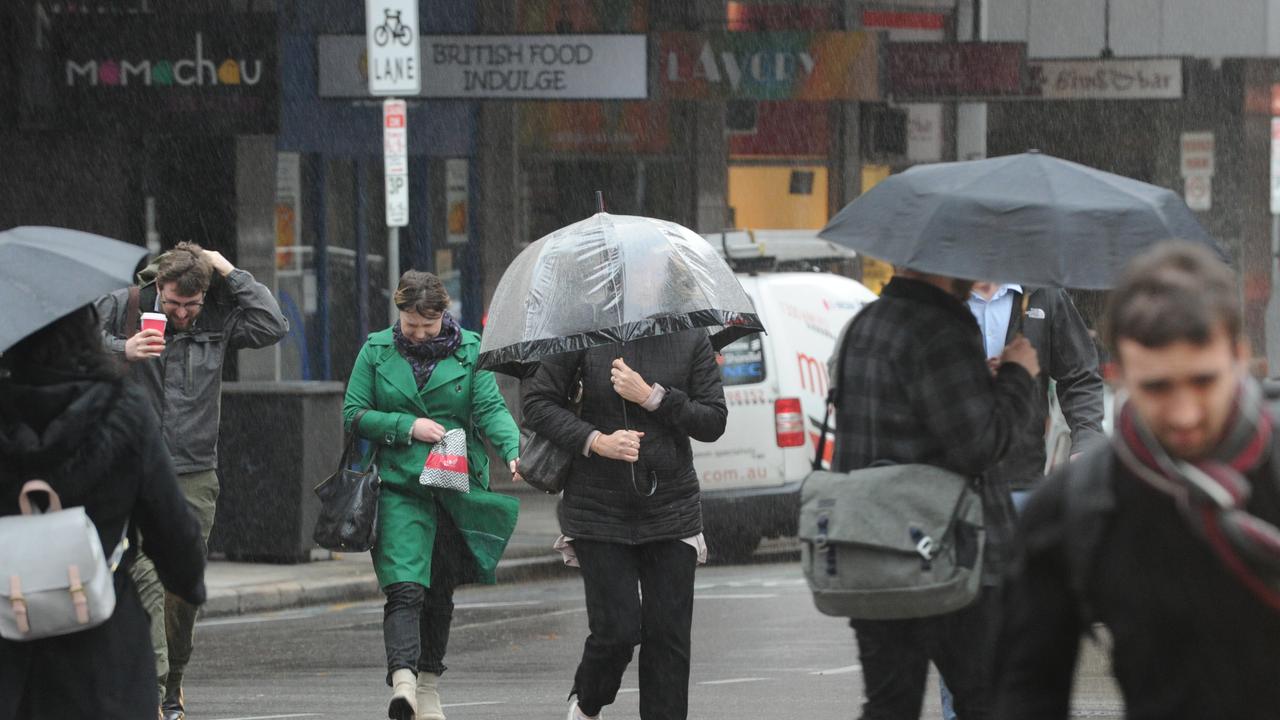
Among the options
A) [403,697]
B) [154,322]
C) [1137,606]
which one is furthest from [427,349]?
[1137,606]

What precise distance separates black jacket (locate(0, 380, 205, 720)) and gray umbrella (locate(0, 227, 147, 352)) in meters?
0.14

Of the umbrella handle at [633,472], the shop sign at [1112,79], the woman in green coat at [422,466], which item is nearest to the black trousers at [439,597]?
the woman in green coat at [422,466]

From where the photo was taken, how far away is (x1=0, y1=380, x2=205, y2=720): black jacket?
414 centimetres

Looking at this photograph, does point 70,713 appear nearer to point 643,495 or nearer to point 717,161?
point 643,495

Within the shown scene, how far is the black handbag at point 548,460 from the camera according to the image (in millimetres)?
6930

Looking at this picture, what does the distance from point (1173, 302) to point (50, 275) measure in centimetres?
241

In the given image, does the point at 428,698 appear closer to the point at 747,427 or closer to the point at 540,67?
the point at 747,427

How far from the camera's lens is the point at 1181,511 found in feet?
9.20

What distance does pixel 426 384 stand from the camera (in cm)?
795

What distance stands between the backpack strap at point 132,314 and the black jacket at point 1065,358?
3.22 m

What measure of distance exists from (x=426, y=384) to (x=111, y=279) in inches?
143

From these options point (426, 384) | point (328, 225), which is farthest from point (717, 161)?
point (426, 384)

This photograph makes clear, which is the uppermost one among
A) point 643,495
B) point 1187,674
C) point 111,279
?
point 111,279

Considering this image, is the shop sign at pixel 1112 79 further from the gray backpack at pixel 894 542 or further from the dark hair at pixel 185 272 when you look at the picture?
the gray backpack at pixel 894 542
